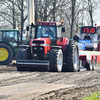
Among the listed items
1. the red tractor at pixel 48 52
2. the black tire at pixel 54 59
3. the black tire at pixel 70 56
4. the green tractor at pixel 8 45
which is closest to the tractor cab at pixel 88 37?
the green tractor at pixel 8 45

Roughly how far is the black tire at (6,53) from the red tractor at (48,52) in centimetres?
395

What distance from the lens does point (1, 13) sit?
3077cm

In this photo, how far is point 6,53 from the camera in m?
18.0

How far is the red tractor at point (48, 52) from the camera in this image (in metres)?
12.9

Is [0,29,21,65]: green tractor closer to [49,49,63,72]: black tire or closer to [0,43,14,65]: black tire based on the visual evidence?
[0,43,14,65]: black tire

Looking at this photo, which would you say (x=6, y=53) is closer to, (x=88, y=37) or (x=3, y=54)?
(x=3, y=54)

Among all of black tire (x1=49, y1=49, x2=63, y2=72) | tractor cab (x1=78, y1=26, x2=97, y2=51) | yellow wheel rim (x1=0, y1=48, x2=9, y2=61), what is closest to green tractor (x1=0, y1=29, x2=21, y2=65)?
yellow wheel rim (x1=0, y1=48, x2=9, y2=61)

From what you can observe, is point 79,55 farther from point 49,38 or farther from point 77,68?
point 49,38

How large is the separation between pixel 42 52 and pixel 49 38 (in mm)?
877

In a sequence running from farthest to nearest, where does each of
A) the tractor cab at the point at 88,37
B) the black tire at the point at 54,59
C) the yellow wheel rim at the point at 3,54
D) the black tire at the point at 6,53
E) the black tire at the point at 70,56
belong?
1. the tractor cab at the point at 88,37
2. the yellow wheel rim at the point at 3,54
3. the black tire at the point at 6,53
4. the black tire at the point at 70,56
5. the black tire at the point at 54,59

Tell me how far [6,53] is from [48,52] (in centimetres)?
519

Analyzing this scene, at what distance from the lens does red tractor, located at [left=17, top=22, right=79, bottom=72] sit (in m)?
12.9

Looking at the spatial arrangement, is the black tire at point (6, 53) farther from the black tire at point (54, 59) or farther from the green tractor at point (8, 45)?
the black tire at point (54, 59)

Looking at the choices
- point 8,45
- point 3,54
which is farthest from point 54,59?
point 3,54
